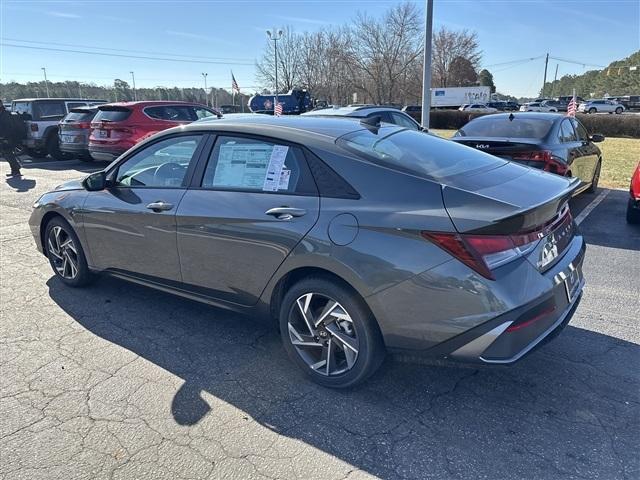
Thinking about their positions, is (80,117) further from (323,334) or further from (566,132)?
(323,334)

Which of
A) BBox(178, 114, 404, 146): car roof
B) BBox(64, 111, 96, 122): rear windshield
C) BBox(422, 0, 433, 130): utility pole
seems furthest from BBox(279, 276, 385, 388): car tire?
BBox(64, 111, 96, 122): rear windshield

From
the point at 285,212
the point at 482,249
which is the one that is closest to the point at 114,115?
the point at 285,212

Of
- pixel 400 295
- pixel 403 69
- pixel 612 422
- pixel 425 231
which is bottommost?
pixel 612 422

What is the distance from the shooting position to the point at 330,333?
274 cm

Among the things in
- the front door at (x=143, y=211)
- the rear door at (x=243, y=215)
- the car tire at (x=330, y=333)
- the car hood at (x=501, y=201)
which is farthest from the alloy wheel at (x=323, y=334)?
the front door at (x=143, y=211)

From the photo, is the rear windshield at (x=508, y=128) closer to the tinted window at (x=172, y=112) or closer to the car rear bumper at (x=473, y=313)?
the car rear bumper at (x=473, y=313)

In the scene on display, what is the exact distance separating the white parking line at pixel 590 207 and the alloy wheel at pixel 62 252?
6457 millimetres

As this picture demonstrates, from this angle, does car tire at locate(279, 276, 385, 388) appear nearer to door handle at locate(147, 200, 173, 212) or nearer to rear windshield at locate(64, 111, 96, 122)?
door handle at locate(147, 200, 173, 212)

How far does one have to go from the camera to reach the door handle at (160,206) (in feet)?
10.8

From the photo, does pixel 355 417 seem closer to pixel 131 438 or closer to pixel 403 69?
pixel 131 438

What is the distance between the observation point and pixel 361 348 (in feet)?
8.58

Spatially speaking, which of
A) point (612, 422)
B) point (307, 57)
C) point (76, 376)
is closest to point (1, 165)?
point (76, 376)

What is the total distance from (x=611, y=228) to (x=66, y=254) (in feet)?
22.1

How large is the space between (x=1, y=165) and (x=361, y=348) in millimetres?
15734
